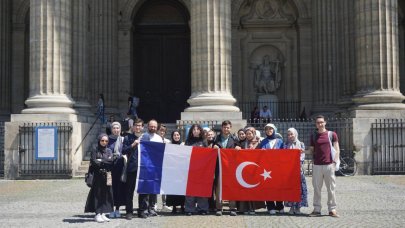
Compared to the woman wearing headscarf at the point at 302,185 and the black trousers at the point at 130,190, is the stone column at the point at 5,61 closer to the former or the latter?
the black trousers at the point at 130,190

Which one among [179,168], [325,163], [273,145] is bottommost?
[179,168]

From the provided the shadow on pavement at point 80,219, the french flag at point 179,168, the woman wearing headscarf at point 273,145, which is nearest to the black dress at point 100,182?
the shadow on pavement at point 80,219

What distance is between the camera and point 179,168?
454 inches

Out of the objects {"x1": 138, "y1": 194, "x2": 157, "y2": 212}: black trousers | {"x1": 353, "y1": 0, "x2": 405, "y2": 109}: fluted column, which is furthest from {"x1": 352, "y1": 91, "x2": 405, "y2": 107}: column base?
{"x1": 138, "y1": 194, "x2": 157, "y2": 212}: black trousers

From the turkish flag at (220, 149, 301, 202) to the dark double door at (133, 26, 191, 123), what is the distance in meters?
17.0

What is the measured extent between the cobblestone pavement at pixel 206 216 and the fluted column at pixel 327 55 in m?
9.89

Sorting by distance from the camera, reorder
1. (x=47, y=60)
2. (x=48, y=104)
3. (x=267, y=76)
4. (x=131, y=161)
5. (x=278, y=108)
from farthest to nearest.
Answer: (x=267, y=76) → (x=278, y=108) → (x=47, y=60) → (x=48, y=104) → (x=131, y=161)

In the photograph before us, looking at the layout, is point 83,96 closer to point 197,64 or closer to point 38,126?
point 38,126

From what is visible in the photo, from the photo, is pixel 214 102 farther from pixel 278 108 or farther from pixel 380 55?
pixel 278 108

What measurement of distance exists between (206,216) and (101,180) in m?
2.08

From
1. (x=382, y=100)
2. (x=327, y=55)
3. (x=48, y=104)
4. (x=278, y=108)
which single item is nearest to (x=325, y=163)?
(x=382, y=100)

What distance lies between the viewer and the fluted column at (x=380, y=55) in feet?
65.5

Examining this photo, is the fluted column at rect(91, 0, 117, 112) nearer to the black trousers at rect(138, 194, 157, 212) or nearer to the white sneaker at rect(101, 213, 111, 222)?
the black trousers at rect(138, 194, 157, 212)

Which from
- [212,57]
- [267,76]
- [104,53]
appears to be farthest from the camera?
[267,76]
